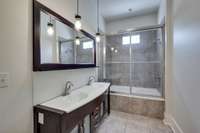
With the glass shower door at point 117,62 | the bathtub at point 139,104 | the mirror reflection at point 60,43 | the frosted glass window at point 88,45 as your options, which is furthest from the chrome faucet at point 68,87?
the glass shower door at point 117,62

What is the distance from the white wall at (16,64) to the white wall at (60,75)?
121mm

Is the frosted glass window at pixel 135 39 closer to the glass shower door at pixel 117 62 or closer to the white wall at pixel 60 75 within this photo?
the glass shower door at pixel 117 62

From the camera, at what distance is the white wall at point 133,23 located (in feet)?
12.4

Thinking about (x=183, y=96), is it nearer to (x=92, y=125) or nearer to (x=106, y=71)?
(x=92, y=125)

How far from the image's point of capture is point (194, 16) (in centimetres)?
147

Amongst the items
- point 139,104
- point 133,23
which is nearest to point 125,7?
point 133,23

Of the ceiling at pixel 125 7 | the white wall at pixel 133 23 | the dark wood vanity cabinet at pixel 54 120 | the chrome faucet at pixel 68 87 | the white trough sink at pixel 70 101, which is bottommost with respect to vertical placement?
the dark wood vanity cabinet at pixel 54 120

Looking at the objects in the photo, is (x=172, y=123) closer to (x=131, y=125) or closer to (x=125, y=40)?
(x=131, y=125)

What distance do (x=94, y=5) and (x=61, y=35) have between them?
70.3 inches

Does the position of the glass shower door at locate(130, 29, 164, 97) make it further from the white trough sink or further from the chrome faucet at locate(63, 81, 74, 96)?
the chrome faucet at locate(63, 81, 74, 96)

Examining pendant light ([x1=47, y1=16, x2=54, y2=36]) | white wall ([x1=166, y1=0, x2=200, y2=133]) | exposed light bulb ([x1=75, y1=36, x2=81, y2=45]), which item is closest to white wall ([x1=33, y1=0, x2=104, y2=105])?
pendant light ([x1=47, y1=16, x2=54, y2=36])

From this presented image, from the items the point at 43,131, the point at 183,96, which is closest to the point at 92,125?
the point at 43,131

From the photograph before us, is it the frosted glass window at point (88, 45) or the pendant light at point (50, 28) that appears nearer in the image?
the pendant light at point (50, 28)

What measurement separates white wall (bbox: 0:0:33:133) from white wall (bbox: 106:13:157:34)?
112 inches
